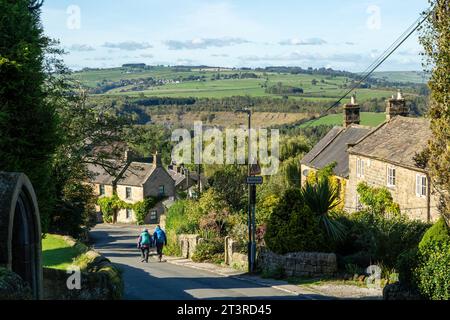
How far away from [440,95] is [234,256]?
12.1 m

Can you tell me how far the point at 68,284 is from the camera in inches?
588

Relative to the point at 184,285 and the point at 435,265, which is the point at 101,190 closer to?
the point at 184,285

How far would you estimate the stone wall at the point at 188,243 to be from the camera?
2898 centimetres

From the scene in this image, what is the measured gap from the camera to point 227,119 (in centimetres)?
13675

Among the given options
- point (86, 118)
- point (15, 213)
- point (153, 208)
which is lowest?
point (153, 208)

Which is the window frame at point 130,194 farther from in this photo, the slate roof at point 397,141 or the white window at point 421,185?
the white window at point 421,185

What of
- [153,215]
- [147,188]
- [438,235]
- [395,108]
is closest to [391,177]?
[395,108]

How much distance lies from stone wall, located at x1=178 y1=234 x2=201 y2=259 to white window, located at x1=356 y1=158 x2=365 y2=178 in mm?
12902

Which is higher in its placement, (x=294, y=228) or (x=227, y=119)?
(x=227, y=119)

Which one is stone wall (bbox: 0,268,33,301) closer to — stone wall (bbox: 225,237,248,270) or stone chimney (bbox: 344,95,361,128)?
stone wall (bbox: 225,237,248,270)

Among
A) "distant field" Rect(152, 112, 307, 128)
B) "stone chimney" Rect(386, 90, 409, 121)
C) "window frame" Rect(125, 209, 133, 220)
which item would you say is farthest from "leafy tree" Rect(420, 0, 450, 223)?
"distant field" Rect(152, 112, 307, 128)

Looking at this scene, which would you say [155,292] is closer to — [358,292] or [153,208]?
[358,292]
